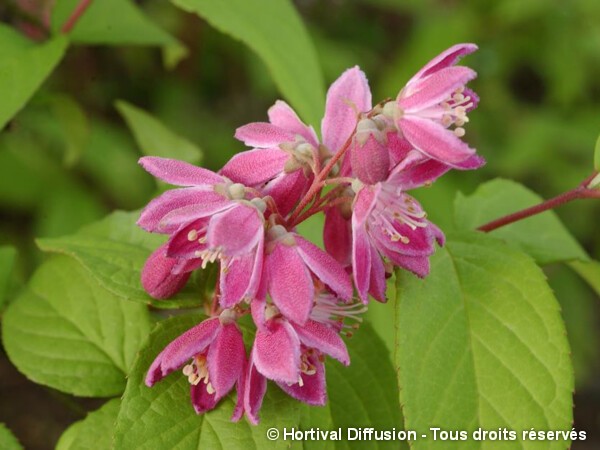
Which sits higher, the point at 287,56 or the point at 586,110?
the point at 287,56

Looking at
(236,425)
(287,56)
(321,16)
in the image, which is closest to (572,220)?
(321,16)

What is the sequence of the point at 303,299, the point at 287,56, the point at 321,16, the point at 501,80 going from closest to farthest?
the point at 303,299
the point at 287,56
the point at 501,80
the point at 321,16

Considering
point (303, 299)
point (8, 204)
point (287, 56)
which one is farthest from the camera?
point (8, 204)

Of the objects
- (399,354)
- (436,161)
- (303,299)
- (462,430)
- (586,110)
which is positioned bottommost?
(586,110)

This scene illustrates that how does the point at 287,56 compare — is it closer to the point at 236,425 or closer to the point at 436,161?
the point at 436,161

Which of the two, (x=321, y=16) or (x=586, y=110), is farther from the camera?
(x=321, y=16)

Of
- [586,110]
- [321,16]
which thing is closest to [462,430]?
[586,110]

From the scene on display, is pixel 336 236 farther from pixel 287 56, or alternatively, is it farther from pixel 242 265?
pixel 287 56

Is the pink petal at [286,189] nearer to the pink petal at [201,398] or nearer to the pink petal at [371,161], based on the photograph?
the pink petal at [371,161]
